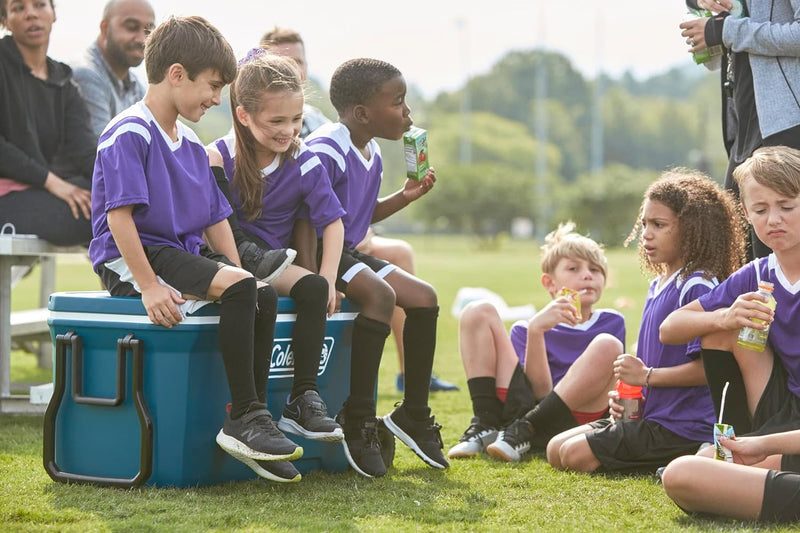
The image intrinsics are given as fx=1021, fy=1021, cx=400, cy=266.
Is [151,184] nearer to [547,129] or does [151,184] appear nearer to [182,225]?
[182,225]

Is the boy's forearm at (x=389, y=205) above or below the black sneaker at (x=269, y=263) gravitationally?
above

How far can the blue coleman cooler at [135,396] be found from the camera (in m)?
3.33

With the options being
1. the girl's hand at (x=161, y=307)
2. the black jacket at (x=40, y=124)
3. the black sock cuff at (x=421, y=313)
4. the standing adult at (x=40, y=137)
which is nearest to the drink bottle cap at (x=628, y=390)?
the black sock cuff at (x=421, y=313)

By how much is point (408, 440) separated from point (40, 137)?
2.70 metres

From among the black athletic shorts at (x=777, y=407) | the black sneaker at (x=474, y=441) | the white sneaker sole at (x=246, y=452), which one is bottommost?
the black sneaker at (x=474, y=441)

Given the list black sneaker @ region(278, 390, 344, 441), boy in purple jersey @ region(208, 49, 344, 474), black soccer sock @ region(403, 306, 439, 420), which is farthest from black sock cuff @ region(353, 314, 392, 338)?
black sneaker @ region(278, 390, 344, 441)

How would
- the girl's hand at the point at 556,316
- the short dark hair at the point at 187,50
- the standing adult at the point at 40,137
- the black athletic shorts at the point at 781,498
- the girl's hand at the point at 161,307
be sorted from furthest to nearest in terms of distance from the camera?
the standing adult at the point at 40,137, the girl's hand at the point at 556,316, the short dark hair at the point at 187,50, the girl's hand at the point at 161,307, the black athletic shorts at the point at 781,498

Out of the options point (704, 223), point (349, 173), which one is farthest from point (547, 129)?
point (704, 223)

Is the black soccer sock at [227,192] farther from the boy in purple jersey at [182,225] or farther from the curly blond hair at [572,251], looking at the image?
the curly blond hair at [572,251]

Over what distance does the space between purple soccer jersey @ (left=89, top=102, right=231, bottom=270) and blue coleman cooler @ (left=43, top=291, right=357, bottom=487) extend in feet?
0.88

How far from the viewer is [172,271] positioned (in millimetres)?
3406

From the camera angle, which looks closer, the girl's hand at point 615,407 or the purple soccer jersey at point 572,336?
the girl's hand at point 615,407

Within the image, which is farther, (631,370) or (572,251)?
(572,251)

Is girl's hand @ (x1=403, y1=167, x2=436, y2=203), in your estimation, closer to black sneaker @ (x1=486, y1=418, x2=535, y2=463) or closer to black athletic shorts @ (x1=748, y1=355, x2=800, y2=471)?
black sneaker @ (x1=486, y1=418, x2=535, y2=463)
